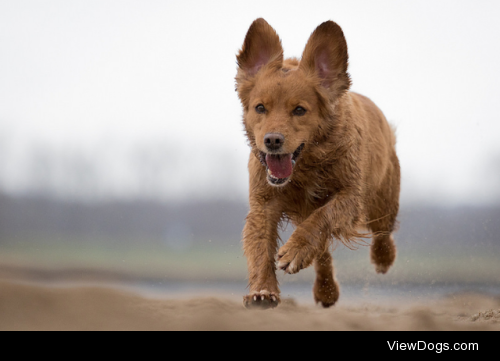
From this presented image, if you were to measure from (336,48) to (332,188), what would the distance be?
1.45m

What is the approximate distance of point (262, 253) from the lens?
16.8 feet

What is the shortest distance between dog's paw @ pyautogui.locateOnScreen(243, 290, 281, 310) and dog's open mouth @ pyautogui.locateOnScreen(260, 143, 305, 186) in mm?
1030

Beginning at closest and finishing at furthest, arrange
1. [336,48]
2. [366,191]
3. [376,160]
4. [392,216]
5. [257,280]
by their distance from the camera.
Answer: [257,280]
[336,48]
[366,191]
[376,160]
[392,216]

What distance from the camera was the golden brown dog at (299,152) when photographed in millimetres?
4898

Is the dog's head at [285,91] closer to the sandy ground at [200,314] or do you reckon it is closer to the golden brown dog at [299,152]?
the golden brown dog at [299,152]

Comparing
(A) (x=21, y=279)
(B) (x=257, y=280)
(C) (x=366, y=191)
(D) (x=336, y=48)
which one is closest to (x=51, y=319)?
(A) (x=21, y=279)

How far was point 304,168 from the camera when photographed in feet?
17.7

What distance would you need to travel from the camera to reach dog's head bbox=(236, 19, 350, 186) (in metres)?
4.94

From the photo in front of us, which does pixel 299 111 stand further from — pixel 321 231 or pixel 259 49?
pixel 321 231

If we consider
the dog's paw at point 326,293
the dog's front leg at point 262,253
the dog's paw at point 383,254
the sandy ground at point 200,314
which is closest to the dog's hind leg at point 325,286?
the dog's paw at point 326,293

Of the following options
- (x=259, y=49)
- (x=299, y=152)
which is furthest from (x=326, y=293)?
(x=259, y=49)

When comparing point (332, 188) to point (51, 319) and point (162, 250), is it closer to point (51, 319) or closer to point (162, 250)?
point (51, 319)

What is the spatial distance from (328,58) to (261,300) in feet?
8.20

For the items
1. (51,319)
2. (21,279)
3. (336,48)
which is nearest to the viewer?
(336,48)
